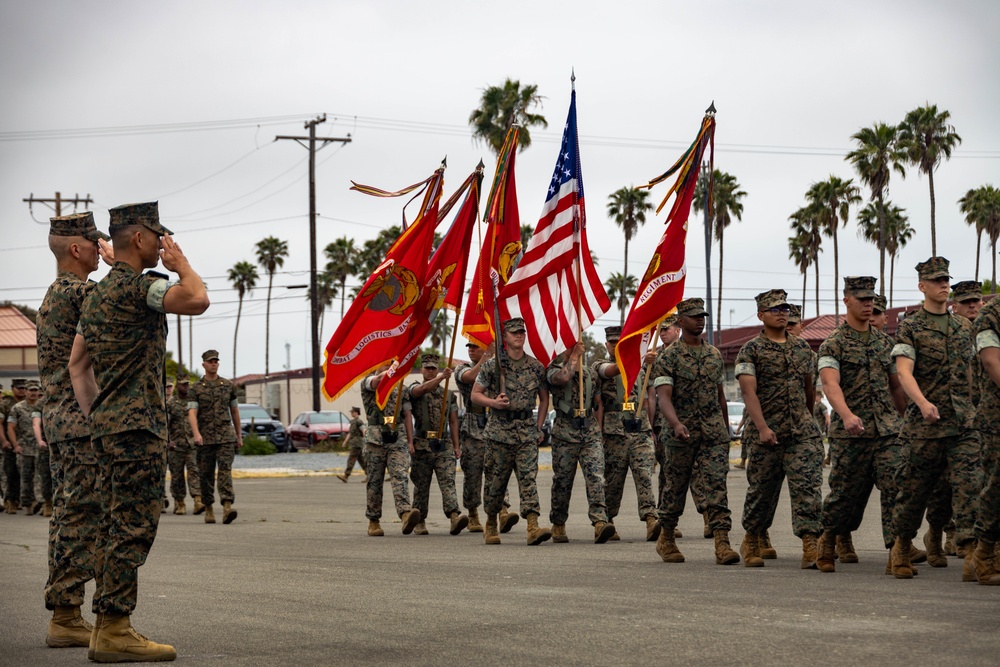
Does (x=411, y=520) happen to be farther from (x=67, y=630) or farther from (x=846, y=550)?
(x=67, y=630)

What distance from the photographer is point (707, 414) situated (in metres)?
11.6

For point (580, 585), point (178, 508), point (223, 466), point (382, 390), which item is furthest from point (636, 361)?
point (178, 508)

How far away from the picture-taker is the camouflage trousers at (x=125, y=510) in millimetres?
6746

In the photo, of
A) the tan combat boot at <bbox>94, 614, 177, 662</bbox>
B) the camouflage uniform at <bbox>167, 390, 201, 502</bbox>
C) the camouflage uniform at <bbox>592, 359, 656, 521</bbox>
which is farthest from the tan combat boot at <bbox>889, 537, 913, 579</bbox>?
the camouflage uniform at <bbox>167, 390, 201, 502</bbox>

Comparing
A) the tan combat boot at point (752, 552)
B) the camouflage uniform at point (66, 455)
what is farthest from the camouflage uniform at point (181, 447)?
the camouflage uniform at point (66, 455)

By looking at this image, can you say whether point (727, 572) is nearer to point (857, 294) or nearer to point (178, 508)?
point (857, 294)

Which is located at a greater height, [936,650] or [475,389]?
[475,389]

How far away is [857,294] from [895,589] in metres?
2.47

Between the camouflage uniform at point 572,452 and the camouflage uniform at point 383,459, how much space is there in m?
2.31

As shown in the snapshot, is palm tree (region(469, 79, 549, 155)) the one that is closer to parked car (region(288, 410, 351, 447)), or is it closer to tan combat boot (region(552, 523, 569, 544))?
parked car (region(288, 410, 351, 447))

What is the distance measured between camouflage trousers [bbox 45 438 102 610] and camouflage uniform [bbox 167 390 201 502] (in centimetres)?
1303

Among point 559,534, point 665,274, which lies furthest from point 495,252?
point 559,534

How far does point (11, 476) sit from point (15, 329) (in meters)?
64.1

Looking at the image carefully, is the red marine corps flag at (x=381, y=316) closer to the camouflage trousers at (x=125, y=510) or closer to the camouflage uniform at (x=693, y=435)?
the camouflage uniform at (x=693, y=435)
